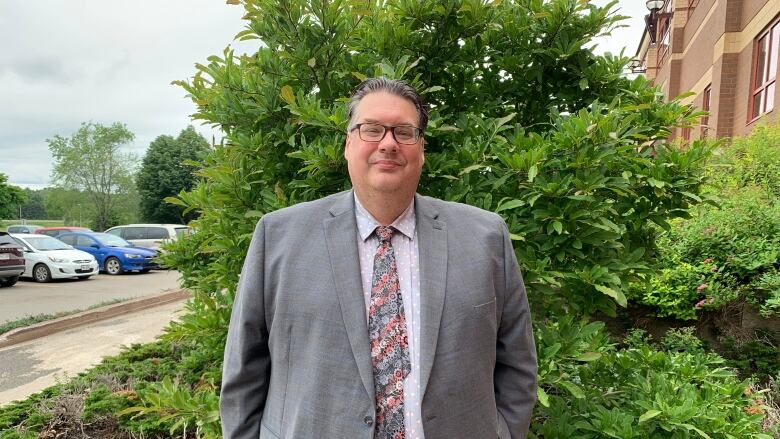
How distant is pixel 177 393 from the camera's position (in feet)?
7.98

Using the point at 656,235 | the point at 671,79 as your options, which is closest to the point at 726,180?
the point at 656,235

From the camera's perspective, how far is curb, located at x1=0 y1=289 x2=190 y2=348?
7.53 m

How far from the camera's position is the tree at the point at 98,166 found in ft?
111

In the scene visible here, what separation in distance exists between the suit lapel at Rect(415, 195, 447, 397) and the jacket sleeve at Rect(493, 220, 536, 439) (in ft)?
0.82

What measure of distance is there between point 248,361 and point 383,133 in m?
0.84

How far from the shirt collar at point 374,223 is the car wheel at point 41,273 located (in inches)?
629

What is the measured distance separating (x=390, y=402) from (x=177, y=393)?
1.46m

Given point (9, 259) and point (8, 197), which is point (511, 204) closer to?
point (9, 259)

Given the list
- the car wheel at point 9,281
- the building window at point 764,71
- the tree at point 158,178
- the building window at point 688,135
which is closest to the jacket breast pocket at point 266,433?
the building window at point 688,135

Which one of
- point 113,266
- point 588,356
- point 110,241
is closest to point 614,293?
point 588,356

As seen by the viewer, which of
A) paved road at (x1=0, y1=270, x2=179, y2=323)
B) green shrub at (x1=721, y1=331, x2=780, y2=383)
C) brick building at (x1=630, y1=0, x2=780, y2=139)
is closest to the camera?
green shrub at (x1=721, y1=331, x2=780, y2=383)

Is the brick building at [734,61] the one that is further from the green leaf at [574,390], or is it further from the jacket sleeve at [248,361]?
the jacket sleeve at [248,361]

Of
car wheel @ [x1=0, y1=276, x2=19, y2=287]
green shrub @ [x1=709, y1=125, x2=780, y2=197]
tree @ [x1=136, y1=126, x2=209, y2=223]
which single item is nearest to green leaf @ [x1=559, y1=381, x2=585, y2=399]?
green shrub @ [x1=709, y1=125, x2=780, y2=197]

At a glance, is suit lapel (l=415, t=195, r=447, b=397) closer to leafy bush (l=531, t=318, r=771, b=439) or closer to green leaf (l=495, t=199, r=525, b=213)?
green leaf (l=495, t=199, r=525, b=213)
